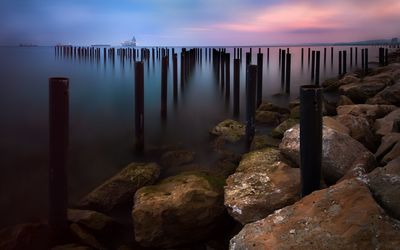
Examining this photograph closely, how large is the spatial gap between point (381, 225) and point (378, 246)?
0.17m

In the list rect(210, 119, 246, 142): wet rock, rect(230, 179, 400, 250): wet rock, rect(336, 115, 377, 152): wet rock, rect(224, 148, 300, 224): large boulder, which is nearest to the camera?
rect(230, 179, 400, 250): wet rock

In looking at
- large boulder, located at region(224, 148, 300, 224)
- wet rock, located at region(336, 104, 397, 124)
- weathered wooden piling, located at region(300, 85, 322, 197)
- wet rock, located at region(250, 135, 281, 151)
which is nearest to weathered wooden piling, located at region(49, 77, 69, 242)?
large boulder, located at region(224, 148, 300, 224)

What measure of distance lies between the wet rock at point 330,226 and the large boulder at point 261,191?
76 cm

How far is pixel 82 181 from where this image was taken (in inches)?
268

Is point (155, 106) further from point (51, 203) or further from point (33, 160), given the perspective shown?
point (51, 203)

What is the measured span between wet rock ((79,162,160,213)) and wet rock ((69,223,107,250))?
0.83 metres

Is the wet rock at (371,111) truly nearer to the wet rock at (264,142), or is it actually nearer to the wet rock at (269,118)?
the wet rock at (264,142)

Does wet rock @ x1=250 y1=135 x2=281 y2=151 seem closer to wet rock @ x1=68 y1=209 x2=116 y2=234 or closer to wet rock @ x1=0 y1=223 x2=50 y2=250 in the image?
wet rock @ x1=68 y1=209 x2=116 y2=234

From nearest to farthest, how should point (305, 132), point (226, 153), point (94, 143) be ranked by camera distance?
point (305, 132) < point (226, 153) < point (94, 143)

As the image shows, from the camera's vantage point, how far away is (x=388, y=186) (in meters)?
2.79

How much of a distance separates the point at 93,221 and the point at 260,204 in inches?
89.1

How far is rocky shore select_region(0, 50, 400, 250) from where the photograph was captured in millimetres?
2480

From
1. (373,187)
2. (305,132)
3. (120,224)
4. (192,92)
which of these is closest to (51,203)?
(120,224)

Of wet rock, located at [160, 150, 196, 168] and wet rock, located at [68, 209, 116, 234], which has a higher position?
wet rock, located at [160, 150, 196, 168]
